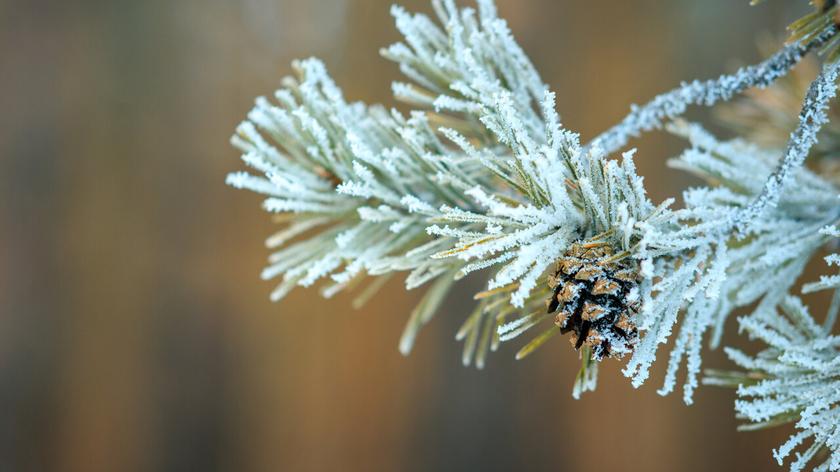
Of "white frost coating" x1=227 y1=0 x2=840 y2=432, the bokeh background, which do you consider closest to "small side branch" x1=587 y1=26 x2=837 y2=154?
"white frost coating" x1=227 y1=0 x2=840 y2=432

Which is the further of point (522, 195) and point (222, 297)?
point (222, 297)

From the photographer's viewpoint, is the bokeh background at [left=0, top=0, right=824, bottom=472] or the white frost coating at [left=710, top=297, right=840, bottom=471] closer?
the white frost coating at [left=710, top=297, right=840, bottom=471]

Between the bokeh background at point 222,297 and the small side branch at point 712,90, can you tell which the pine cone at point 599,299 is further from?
the bokeh background at point 222,297

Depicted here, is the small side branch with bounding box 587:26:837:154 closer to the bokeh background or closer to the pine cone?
the pine cone

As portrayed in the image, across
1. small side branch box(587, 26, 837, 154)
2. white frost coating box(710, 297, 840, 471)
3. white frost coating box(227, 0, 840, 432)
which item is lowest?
white frost coating box(710, 297, 840, 471)

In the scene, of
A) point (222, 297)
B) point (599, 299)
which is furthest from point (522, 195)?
point (222, 297)

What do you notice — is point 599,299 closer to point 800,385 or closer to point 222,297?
point 800,385

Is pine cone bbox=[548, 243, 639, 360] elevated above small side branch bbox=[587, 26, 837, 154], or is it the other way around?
small side branch bbox=[587, 26, 837, 154]

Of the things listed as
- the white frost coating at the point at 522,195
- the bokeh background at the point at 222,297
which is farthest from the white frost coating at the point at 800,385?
the bokeh background at the point at 222,297

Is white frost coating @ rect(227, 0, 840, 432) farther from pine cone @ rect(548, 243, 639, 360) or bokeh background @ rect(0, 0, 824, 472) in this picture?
bokeh background @ rect(0, 0, 824, 472)
